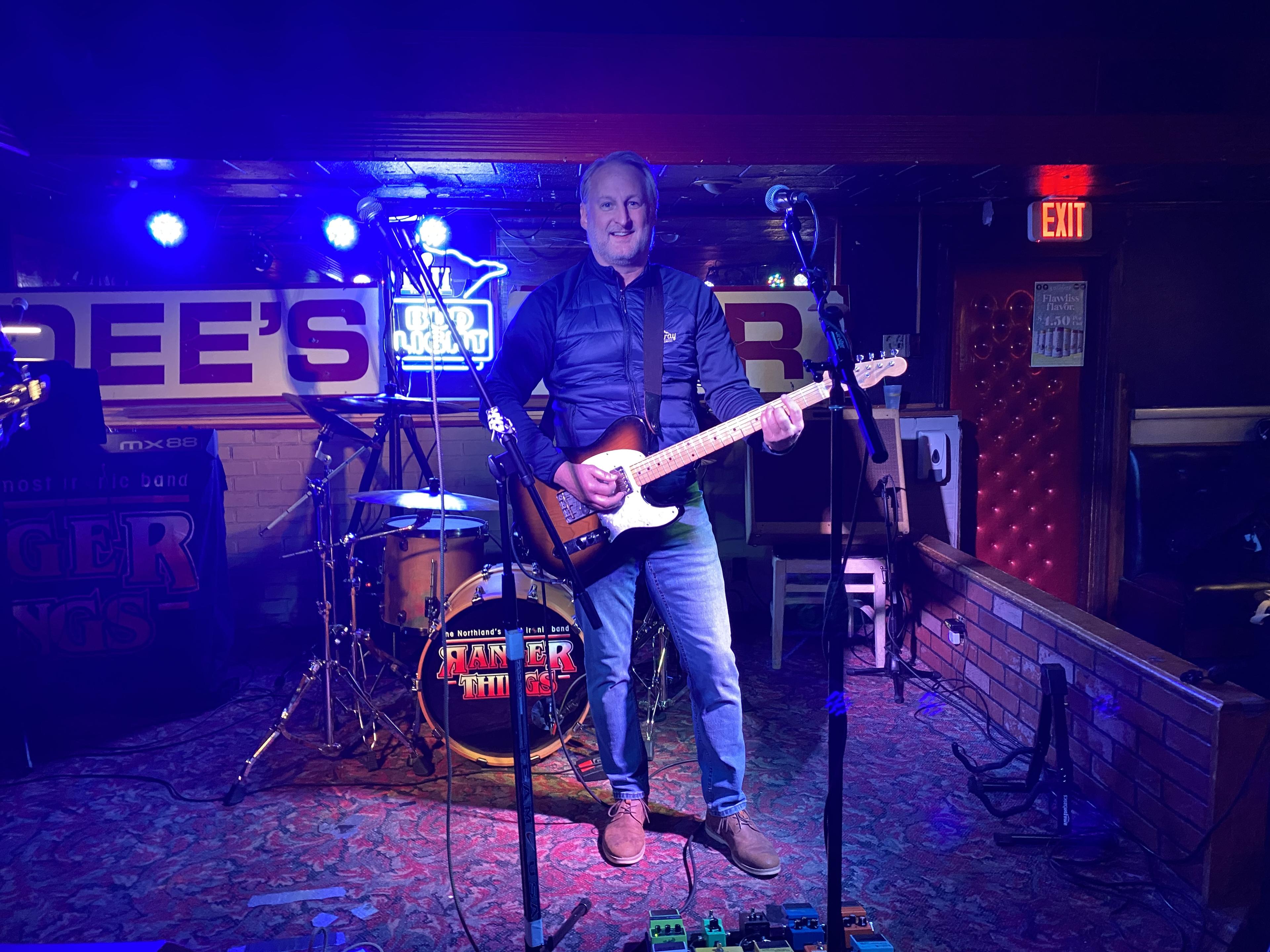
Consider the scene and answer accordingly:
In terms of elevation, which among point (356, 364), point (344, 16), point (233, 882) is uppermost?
point (344, 16)

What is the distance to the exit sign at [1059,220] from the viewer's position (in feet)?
16.7

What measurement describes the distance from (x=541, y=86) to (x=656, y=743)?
11.8 ft

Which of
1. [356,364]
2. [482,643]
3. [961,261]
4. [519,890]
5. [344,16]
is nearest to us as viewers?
[519,890]

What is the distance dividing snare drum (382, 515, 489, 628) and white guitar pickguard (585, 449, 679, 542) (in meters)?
1.01

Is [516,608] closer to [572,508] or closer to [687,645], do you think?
[572,508]

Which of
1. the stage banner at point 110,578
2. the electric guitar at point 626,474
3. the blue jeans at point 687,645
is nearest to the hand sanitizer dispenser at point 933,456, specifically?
the electric guitar at point 626,474

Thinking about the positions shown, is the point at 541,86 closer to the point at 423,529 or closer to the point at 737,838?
the point at 423,529

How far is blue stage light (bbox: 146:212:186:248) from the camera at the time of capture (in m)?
5.19

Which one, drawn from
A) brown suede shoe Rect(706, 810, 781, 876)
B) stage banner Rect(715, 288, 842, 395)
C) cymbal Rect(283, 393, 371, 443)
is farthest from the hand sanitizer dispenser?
cymbal Rect(283, 393, 371, 443)

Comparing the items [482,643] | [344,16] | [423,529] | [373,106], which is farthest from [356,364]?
[482,643]

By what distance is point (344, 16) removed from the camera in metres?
Answer: 4.05

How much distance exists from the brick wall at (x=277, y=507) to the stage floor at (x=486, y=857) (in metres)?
1.68

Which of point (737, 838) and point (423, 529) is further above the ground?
point (423, 529)

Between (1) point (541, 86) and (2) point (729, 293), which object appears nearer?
(1) point (541, 86)
